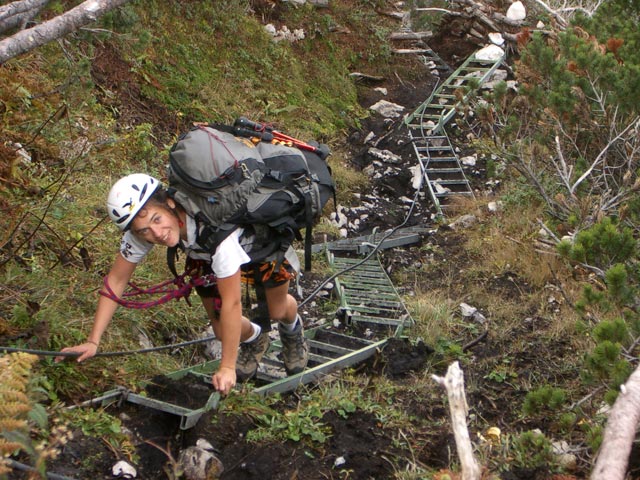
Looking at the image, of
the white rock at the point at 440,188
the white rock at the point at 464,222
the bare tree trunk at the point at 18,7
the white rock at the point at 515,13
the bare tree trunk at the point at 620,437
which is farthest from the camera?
the white rock at the point at 515,13

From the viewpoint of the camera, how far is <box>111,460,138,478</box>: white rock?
3961mm

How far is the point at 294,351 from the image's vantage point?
17.3 ft

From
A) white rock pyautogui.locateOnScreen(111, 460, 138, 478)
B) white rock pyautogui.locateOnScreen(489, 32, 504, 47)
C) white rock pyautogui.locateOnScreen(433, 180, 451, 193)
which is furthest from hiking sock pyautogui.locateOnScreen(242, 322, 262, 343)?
white rock pyautogui.locateOnScreen(489, 32, 504, 47)

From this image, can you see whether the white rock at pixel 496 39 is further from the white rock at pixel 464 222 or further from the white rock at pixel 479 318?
the white rock at pixel 479 318

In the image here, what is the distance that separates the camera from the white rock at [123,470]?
396cm

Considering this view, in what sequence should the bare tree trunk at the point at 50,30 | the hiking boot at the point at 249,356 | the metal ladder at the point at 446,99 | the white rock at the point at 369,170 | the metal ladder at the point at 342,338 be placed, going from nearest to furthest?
the bare tree trunk at the point at 50,30, the metal ladder at the point at 342,338, the hiking boot at the point at 249,356, the white rock at the point at 369,170, the metal ladder at the point at 446,99

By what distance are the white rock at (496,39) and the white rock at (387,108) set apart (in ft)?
7.40

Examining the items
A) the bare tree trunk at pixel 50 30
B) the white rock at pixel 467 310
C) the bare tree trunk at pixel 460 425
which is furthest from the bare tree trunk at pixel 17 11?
the white rock at pixel 467 310

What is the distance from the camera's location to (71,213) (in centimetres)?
611

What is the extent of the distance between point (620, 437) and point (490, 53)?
449 inches

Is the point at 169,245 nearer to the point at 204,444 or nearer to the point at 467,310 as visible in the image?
the point at 204,444

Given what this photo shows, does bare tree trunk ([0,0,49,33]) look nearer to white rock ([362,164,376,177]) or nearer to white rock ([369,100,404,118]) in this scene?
white rock ([362,164,376,177])

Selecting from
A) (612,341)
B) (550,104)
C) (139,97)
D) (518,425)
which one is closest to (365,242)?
(550,104)

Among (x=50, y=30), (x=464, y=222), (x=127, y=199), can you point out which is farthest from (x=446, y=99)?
(x=127, y=199)
